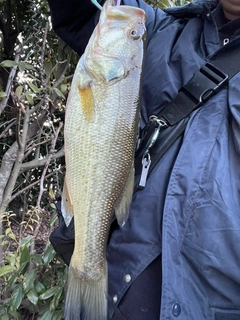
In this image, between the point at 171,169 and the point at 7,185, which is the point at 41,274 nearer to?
the point at 7,185

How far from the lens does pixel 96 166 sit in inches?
49.1

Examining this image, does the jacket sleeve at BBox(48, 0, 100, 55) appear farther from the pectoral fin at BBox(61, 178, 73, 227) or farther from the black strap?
the pectoral fin at BBox(61, 178, 73, 227)

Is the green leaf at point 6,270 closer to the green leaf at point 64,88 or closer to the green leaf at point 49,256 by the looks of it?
the green leaf at point 49,256

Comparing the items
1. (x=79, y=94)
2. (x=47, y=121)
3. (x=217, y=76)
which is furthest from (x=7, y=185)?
(x=217, y=76)

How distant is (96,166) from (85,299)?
1.42 feet

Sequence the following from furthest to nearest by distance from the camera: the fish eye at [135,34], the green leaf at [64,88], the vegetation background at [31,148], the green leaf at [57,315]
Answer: the green leaf at [64,88] < the vegetation background at [31,148] < the green leaf at [57,315] < the fish eye at [135,34]

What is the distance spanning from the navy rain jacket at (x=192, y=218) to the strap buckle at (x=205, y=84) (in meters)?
0.03

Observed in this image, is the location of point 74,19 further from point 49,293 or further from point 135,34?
point 49,293

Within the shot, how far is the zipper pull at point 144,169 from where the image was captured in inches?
49.3

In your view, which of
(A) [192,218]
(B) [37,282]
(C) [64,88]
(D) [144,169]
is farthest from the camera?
(C) [64,88]

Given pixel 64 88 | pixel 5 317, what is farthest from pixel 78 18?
pixel 5 317

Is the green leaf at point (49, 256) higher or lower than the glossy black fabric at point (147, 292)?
lower

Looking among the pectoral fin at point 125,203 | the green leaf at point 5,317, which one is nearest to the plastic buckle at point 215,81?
the pectoral fin at point 125,203

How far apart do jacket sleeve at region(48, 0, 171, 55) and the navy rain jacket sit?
15.2 inches
